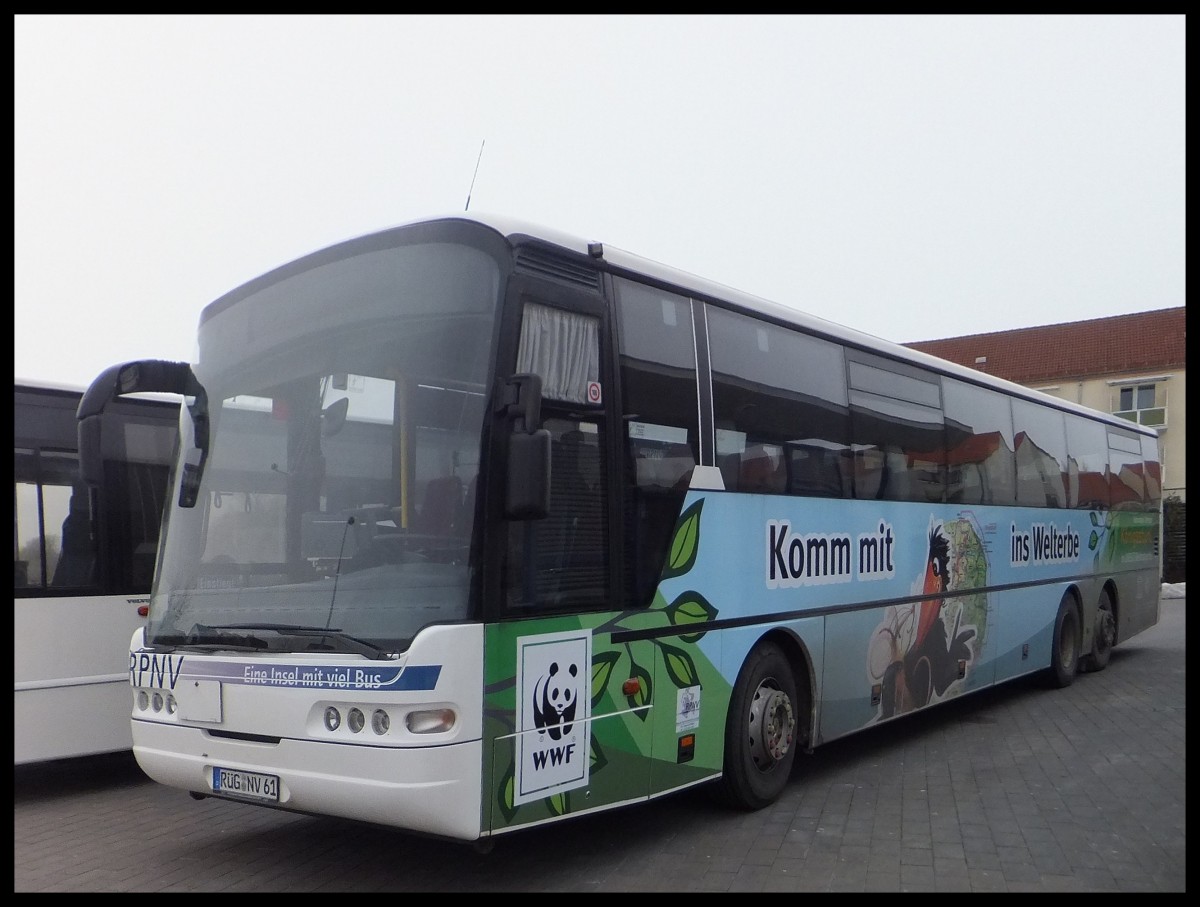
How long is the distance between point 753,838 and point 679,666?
1.10 metres

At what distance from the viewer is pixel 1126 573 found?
52.1ft

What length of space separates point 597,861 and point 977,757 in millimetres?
4253

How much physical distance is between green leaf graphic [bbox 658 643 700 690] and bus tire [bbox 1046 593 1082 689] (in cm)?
792

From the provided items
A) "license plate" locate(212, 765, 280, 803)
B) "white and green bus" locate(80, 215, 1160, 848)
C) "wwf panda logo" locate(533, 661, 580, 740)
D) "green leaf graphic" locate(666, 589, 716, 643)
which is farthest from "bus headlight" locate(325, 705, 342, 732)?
"green leaf graphic" locate(666, 589, 716, 643)

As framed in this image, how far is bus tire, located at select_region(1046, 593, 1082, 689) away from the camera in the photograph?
13.3 meters

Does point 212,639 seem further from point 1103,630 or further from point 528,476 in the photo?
point 1103,630

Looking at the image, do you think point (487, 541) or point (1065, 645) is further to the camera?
point (1065, 645)

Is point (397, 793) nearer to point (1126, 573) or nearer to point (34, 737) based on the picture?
point (34, 737)

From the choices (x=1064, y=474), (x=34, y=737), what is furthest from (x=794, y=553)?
(x=1064, y=474)

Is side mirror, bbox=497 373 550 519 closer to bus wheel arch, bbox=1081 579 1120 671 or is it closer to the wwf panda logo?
the wwf panda logo

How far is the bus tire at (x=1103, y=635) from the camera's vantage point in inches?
586

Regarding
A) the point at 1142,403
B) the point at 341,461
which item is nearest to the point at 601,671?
the point at 341,461

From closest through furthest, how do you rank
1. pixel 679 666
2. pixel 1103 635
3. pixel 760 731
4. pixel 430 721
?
pixel 430 721, pixel 679 666, pixel 760 731, pixel 1103 635

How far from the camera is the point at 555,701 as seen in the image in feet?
18.7
